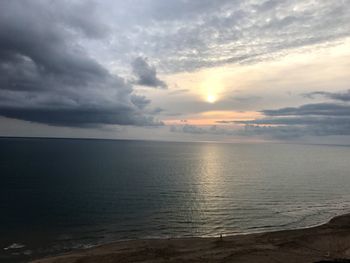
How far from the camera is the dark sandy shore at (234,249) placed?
1703 inches

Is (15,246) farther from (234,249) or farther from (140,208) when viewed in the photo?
(234,249)

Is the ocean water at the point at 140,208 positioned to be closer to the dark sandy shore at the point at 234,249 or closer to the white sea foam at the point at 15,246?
the white sea foam at the point at 15,246

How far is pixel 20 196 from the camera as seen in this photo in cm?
8794

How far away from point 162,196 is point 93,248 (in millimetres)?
41942

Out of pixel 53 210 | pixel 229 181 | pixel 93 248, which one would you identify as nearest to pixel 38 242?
pixel 93 248

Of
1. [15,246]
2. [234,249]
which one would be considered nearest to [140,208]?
[15,246]

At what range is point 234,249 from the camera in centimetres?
4684

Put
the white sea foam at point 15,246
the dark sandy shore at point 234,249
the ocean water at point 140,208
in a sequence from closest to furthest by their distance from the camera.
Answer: the dark sandy shore at point 234,249 → the white sea foam at point 15,246 → the ocean water at point 140,208

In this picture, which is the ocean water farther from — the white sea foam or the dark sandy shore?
the dark sandy shore

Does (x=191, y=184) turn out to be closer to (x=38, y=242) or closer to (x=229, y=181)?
(x=229, y=181)

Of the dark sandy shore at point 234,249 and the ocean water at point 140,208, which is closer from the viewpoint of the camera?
the dark sandy shore at point 234,249

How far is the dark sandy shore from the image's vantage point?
43250 millimetres

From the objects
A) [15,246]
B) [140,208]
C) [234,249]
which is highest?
[234,249]

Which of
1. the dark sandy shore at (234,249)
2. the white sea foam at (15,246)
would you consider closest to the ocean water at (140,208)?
the white sea foam at (15,246)
